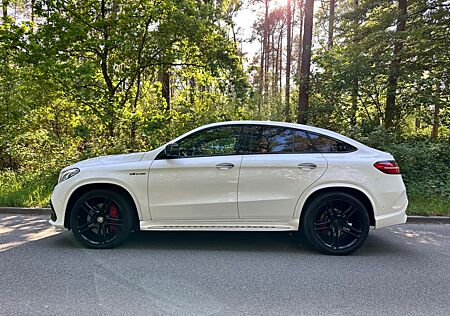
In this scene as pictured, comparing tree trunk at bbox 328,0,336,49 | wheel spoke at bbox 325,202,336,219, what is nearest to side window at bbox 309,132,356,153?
wheel spoke at bbox 325,202,336,219

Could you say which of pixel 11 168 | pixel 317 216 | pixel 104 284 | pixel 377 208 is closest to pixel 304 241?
pixel 317 216

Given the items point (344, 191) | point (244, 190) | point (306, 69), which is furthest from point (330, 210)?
point (306, 69)

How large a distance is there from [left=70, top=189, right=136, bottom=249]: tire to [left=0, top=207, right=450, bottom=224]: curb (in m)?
2.34

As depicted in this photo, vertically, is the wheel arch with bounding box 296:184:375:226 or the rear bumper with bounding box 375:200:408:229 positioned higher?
the wheel arch with bounding box 296:184:375:226

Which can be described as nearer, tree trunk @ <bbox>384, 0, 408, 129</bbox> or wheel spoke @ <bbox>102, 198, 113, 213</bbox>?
wheel spoke @ <bbox>102, 198, 113, 213</bbox>

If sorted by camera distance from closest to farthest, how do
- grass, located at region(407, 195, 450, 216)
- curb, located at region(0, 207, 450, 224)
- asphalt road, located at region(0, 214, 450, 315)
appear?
asphalt road, located at region(0, 214, 450, 315) < curb, located at region(0, 207, 450, 224) < grass, located at region(407, 195, 450, 216)

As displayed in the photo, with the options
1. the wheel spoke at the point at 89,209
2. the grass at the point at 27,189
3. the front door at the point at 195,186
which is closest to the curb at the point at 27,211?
the grass at the point at 27,189

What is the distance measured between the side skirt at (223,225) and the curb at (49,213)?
295 centimetres

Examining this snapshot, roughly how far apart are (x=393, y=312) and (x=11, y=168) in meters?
12.9

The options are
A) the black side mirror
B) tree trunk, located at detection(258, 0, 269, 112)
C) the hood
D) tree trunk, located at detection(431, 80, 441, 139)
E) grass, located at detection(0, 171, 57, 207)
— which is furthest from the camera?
tree trunk, located at detection(258, 0, 269, 112)

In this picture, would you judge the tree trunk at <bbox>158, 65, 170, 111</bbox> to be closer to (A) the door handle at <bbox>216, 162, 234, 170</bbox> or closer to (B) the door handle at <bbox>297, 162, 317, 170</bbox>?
(A) the door handle at <bbox>216, 162, 234, 170</bbox>

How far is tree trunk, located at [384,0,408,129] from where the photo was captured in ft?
33.7

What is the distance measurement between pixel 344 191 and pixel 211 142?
1.83 metres

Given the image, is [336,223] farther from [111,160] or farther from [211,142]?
[111,160]
